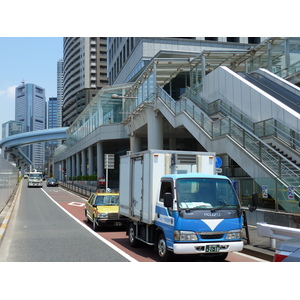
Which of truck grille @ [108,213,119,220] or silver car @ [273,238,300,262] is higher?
silver car @ [273,238,300,262]

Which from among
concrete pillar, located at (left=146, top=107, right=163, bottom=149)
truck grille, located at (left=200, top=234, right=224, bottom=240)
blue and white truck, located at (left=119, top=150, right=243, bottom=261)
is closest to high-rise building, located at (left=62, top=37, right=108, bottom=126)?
concrete pillar, located at (left=146, top=107, right=163, bottom=149)

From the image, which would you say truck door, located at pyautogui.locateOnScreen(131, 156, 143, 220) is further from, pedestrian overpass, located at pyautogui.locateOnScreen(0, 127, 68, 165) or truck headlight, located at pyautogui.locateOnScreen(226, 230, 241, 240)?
pedestrian overpass, located at pyautogui.locateOnScreen(0, 127, 68, 165)

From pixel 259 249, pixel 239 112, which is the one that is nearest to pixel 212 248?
pixel 259 249

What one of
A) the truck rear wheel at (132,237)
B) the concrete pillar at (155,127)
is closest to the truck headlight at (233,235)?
the truck rear wheel at (132,237)

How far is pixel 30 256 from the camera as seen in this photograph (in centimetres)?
1034

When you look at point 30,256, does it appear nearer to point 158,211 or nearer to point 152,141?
point 158,211

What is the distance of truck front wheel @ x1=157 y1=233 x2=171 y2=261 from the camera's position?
9522mm

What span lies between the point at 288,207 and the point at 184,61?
68.5ft

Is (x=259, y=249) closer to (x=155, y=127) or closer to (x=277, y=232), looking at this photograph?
(x=277, y=232)

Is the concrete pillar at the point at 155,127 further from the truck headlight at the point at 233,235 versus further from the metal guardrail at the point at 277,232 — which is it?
the truck headlight at the point at 233,235

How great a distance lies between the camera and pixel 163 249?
9.73m

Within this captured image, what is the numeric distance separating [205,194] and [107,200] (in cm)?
864

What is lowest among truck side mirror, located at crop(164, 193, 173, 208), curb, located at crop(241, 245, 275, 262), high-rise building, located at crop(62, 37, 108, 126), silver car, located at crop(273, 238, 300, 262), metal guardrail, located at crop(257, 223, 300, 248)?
curb, located at crop(241, 245, 275, 262)
